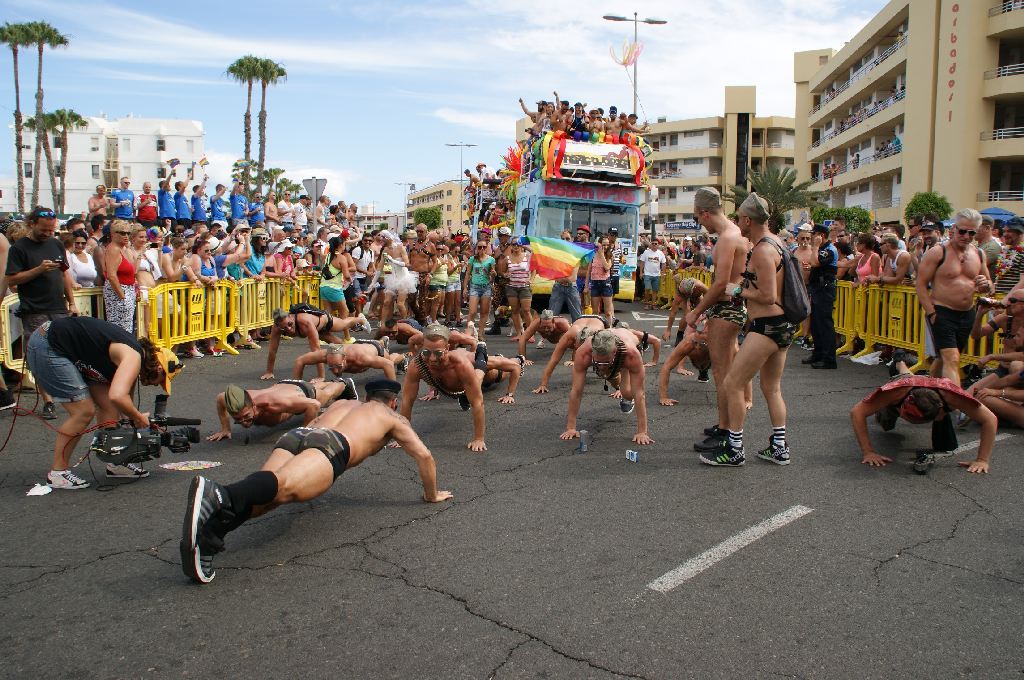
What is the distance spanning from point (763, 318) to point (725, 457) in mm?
1059

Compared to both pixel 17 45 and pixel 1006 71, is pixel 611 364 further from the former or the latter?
pixel 17 45

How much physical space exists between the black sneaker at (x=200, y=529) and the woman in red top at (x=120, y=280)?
601 cm

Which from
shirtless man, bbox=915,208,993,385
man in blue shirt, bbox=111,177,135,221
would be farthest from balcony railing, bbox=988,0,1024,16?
man in blue shirt, bbox=111,177,135,221

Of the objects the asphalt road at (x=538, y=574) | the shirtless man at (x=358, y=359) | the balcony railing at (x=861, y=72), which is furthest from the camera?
the balcony railing at (x=861, y=72)

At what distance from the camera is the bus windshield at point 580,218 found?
56.3 feet

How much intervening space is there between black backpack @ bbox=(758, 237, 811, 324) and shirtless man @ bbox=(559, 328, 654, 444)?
131 cm

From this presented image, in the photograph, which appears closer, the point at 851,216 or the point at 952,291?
the point at 952,291

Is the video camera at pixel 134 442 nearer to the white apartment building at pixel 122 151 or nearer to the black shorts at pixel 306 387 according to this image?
the black shorts at pixel 306 387

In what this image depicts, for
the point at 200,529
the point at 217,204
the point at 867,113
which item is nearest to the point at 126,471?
the point at 200,529

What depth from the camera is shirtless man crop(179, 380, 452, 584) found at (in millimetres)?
3727

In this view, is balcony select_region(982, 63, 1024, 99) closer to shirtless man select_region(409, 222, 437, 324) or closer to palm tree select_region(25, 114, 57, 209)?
shirtless man select_region(409, 222, 437, 324)

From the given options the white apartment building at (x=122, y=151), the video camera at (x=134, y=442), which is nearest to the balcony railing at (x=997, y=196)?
the video camera at (x=134, y=442)

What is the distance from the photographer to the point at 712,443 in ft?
20.4

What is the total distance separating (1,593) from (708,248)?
1946 cm
